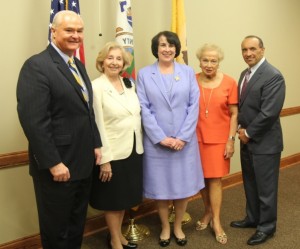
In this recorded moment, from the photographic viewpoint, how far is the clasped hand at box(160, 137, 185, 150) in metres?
2.31

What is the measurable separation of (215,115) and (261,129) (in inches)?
13.3

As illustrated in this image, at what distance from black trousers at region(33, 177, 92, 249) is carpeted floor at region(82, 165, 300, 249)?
713mm

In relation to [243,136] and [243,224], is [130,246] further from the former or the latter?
[243,136]

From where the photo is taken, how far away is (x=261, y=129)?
2.40 metres

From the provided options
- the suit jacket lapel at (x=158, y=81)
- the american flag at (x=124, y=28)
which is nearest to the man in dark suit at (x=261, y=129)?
the suit jacket lapel at (x=158, y=81)

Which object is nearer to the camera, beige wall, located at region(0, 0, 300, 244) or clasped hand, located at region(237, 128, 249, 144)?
beige wall, located at region(0, 0, 300, 244)

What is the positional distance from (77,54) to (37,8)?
0.44 meters

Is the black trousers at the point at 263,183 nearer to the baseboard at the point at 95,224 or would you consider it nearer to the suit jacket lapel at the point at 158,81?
the suit jacket lapel at the point at 158,81

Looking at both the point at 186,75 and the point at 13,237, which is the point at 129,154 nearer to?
the point at 186,75

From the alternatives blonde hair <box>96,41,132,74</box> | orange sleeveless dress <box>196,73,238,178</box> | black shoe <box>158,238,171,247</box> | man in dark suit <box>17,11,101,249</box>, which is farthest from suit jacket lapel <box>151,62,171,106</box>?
black shoe <box>158,238,171,247</box>

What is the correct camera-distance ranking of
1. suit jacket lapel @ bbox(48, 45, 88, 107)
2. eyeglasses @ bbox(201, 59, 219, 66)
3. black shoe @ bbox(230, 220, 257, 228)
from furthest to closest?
black shoe @ bbox(230, 220, 257, 228), eyeglasses @ bbox(201, 59, 219, 66), suit jacket lapel @ bbox(48, 45, 88, 107)

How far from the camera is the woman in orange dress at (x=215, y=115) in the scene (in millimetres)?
2490

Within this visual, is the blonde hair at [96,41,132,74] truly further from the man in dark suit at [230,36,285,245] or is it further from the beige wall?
the man in dark suit at [230,36,285,245]

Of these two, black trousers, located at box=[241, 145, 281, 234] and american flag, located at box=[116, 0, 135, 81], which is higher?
american flag, located at box=[116, 0, 135, 81]
